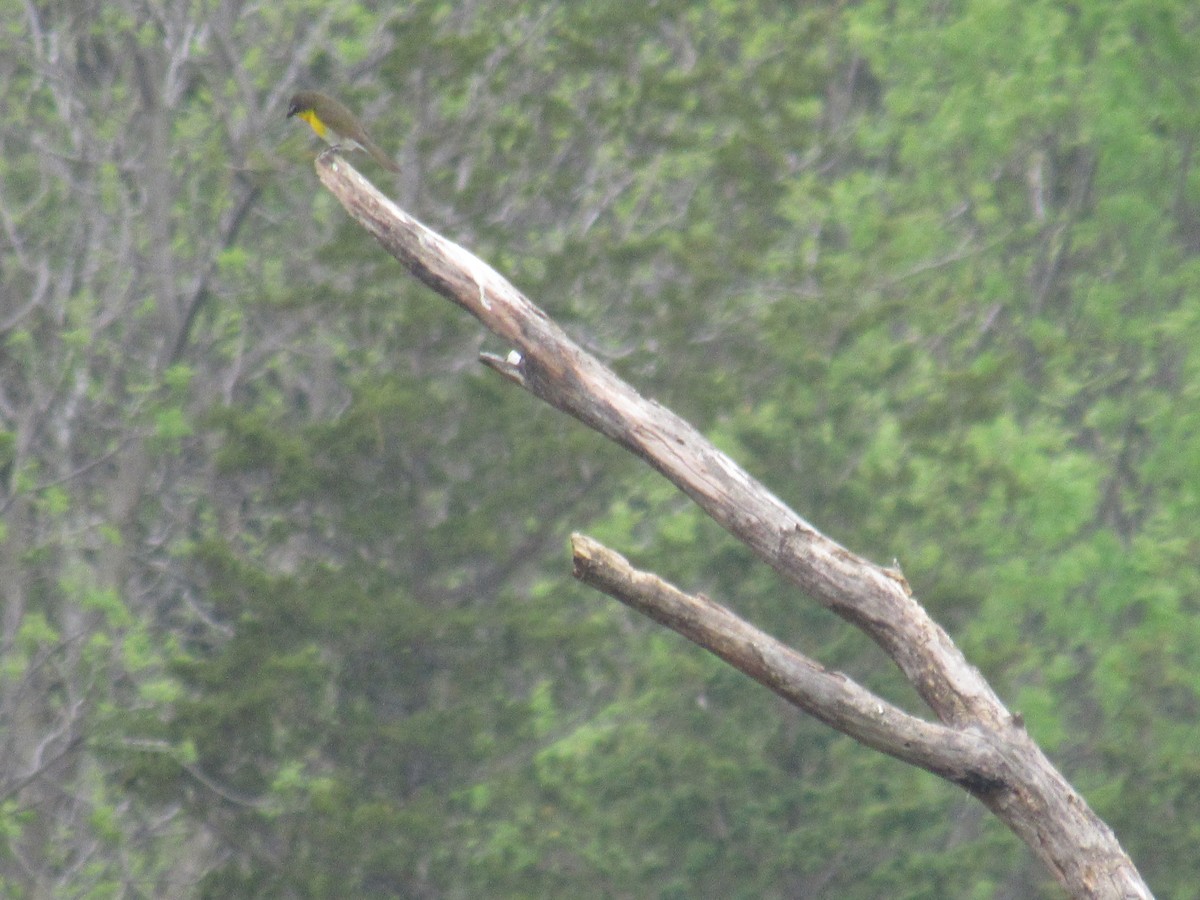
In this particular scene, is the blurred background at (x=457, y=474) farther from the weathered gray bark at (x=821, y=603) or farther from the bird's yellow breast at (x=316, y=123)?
the weathered gray bark at (x=821, y=603)

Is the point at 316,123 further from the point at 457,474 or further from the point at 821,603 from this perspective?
the point at 457,474

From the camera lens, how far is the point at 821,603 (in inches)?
138

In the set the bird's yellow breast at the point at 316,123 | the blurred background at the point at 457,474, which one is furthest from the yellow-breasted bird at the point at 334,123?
the blurred background at the point at 457,474

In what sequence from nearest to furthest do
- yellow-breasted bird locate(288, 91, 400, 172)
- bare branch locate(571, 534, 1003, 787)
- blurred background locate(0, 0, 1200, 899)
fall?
bare branch locate(571, 534, 1003, 787) → yellow-breasted bird locate(288, 91, 400, 172) → blurred background locate(0, 0, 1200, 899)

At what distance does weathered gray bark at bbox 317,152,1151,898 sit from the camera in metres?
3.32

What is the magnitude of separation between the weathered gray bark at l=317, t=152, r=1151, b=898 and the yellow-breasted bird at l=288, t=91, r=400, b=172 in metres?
2.51

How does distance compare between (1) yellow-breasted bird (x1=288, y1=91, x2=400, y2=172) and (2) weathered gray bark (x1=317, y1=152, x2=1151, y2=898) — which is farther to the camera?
(1) yellow-breasted bird (x1=288, y1=91, x2=400, y2=172)

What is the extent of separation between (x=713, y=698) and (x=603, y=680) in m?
0.69

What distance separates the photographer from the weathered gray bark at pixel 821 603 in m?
3.32

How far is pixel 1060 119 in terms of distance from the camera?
14141 mm

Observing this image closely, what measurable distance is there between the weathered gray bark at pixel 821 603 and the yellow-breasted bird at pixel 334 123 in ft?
8.23

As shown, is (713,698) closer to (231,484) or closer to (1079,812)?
(231,484)

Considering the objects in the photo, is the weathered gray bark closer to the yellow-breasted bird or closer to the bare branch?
the bare branch

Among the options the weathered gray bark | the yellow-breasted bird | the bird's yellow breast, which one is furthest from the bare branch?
the bird's yellow breast
